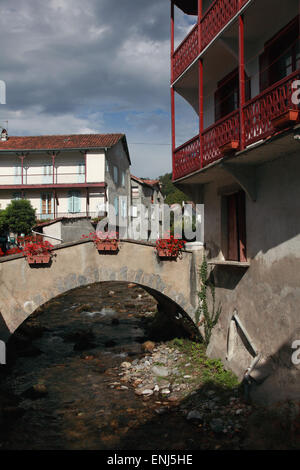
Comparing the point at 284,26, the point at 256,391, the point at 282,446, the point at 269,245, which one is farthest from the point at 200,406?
the point at 284,26

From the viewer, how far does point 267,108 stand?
23.8ft

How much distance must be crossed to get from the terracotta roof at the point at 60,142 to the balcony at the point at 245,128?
19515 millimetres

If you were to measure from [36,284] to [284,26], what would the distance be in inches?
352

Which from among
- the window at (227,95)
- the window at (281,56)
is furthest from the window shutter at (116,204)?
the window at (281,56)

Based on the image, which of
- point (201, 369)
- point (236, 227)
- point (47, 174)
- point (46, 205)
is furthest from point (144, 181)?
point (201, 369)

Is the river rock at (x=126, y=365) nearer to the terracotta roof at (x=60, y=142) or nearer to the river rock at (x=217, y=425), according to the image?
the river rock at (x=217, y=425)

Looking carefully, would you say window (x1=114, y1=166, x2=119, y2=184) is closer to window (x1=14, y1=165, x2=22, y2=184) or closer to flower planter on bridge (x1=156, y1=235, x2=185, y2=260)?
window (x1=14, y1=165, x2=22, y2=184)

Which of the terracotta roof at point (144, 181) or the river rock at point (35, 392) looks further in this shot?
the terracotta roof at point (144, 181)

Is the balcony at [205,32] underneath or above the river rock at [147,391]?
above

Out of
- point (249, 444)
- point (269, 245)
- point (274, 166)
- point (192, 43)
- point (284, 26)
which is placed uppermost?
point (192, 43)

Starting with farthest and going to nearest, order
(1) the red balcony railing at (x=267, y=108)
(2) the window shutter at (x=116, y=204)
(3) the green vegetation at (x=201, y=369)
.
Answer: (2) the window shutter at (x=116, y=204)
(3) the green vegetation at (x=201, y=369)
(1) the red balcony railing at (x=267, y=108)

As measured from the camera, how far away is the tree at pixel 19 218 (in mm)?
27234
